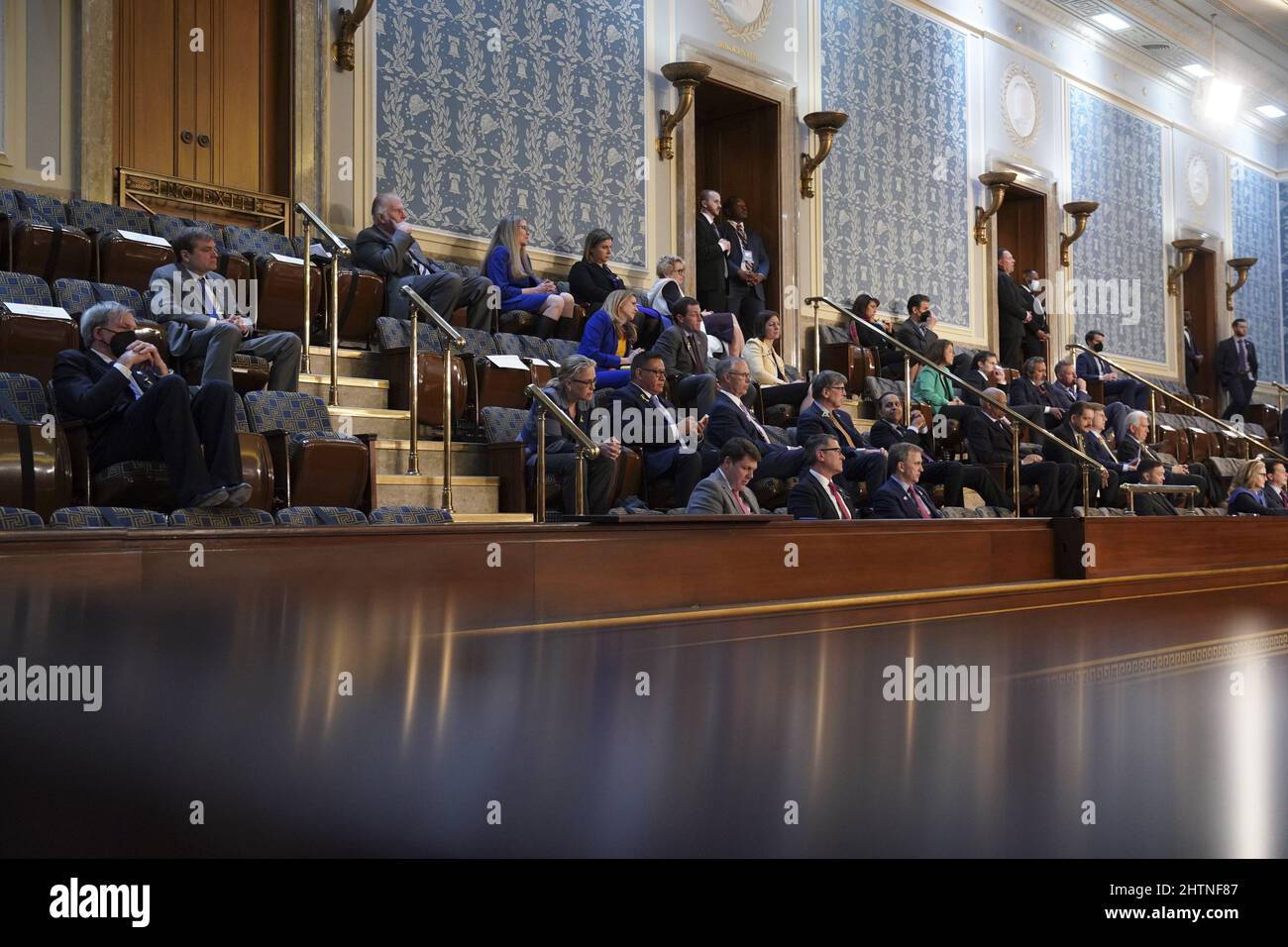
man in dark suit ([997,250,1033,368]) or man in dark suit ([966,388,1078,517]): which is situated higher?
man in dark suit ([997,250,1033,368])

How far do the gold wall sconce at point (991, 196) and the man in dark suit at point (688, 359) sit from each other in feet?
12.9

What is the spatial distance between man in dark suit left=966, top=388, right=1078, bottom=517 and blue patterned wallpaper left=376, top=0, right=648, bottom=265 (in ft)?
6.37

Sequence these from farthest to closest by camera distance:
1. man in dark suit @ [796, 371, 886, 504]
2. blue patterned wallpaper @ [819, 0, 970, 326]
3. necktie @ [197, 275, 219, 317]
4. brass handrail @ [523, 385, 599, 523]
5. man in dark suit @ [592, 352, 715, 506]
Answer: blue patterned wallpaper @ [819, 0, 970, 326], man in dark suit @ [796, 371, 886, 504], man in dark suit @ [592, 352, 715, 506], necktie @ [197, 275, 219, 317], brass handrail @ [523, 385, 599, 523]

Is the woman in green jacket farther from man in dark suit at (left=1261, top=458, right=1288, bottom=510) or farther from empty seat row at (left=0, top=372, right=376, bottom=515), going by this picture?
empty seat row at (left=0, top=372, right=376, bottom=515)

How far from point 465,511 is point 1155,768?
2.15m

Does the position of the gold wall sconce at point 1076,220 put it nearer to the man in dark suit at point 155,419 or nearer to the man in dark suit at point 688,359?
the man in dark suit at point 688,359

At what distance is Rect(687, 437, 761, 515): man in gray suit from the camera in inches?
145

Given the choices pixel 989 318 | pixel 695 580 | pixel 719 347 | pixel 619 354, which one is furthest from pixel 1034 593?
pixel 989 318

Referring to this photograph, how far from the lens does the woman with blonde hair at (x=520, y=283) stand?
17.6ft

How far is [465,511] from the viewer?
13.3ft

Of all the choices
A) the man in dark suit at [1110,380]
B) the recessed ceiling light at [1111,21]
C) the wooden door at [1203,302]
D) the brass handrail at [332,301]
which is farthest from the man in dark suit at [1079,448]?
the wooden door at [1203,302]

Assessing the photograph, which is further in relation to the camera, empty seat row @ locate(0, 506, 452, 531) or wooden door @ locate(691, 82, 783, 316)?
wooden door @ locate(691, 82, 783, 316)

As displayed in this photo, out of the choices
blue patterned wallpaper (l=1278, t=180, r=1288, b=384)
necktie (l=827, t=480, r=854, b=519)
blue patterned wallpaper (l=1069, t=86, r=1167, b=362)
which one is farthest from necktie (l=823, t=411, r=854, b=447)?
blue patterned wallpaper (l=1278, t=180, r=1288, b=384)

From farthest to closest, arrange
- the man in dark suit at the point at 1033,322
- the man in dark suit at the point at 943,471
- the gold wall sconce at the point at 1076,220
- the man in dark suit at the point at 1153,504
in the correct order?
the gold wall sconce at the point at 1076,220 < the man in dark suit at the point at 1033,322 < the man in dark suit at the point at 1153,504 < the man in dark suit at the point at 943,471
